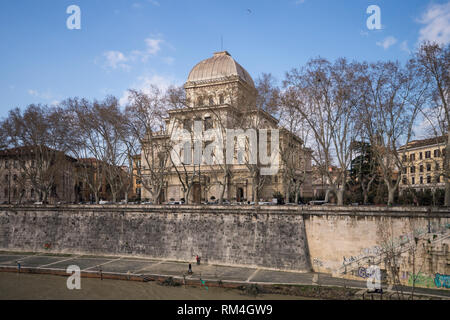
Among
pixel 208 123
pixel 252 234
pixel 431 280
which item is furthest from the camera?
pixel 208 123

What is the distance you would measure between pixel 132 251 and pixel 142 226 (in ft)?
7.83

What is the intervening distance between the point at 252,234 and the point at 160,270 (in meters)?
7.71

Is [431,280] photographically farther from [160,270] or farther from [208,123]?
[208,123]

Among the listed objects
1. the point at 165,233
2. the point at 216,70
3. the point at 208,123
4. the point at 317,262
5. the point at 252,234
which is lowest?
the point at 317,262

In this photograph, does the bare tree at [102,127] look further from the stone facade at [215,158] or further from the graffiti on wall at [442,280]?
the graffiti on wall at [442,280]

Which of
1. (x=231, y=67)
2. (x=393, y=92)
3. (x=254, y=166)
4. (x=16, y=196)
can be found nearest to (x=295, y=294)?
(x=254, y=166)

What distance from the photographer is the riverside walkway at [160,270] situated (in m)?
23.3

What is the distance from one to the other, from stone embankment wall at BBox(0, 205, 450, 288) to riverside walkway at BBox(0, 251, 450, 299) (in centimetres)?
90

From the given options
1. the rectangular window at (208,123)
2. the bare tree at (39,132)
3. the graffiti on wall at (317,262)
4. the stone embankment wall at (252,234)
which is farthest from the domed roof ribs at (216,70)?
the graffiti on wall at (317,262)

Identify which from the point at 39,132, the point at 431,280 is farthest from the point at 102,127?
the point at 431,280

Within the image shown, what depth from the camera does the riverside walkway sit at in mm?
23328

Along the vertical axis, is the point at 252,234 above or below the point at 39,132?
below

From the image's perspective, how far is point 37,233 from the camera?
36812 mm

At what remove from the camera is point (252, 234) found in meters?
28.4
